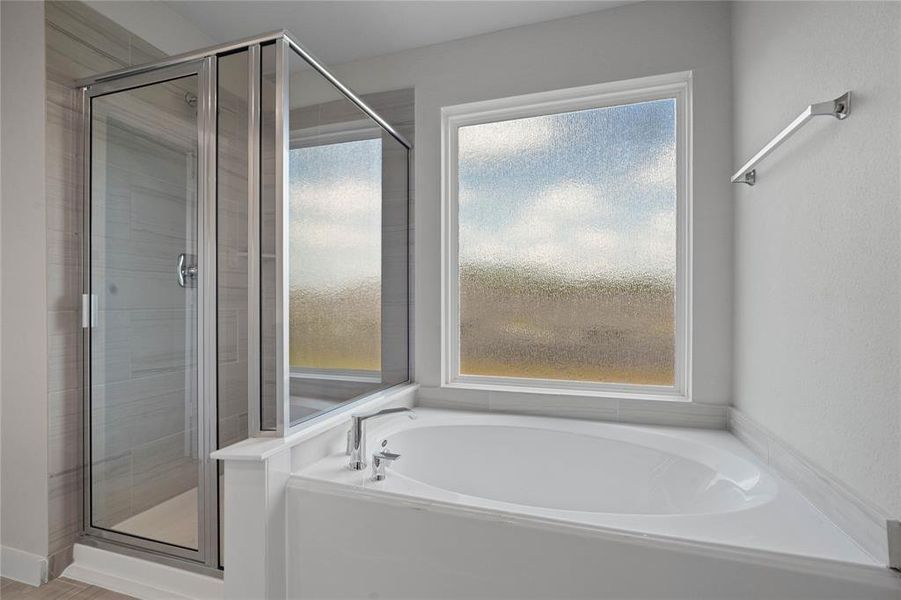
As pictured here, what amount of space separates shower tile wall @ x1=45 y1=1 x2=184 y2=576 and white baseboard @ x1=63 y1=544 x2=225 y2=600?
9cm

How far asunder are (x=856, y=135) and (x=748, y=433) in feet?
3.68

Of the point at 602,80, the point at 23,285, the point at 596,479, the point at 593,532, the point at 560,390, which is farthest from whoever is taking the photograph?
the point at 560,390

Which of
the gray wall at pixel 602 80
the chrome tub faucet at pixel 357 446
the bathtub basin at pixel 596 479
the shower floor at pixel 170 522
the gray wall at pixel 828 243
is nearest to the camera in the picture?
the gray wall at pixel 828 243

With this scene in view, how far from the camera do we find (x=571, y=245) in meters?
2.30

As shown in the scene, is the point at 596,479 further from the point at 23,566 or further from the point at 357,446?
the point at 23,566

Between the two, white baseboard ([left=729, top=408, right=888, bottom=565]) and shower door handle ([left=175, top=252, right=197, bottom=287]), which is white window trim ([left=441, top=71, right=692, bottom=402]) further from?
shower door handle ([left=175, top=252, right=197, bottom=287])

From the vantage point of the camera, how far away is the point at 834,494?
3.84 feet

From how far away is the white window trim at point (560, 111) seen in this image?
2117 mm

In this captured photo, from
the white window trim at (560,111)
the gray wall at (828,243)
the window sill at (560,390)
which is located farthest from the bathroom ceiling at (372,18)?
the window sill at (560,390)

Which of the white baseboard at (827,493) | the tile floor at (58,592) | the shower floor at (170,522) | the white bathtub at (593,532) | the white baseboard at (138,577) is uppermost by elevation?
the white baseboard at (827,493)

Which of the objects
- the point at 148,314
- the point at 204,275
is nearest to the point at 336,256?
the point at 204,275

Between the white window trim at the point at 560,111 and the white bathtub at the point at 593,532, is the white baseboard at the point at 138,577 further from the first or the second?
the white window trim at the point at 560,111

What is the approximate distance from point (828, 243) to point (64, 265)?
2559 millimetres

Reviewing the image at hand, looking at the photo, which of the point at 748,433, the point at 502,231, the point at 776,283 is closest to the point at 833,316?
the point at 776,283
